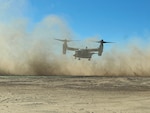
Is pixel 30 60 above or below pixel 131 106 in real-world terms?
above

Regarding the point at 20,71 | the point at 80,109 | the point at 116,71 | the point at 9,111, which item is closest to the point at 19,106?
the point at 9,111

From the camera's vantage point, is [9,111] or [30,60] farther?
[30,60]

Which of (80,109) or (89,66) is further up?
(89,66)

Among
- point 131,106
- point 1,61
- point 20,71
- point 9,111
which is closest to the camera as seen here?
point 9,111

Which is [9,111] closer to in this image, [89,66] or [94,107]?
[94,107]

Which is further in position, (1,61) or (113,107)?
(1,61)

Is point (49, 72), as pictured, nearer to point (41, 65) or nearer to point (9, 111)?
point (41, 65)

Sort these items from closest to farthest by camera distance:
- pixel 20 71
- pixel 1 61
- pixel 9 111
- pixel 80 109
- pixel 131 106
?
pixel 9 111, pixel 80 109, pixel 131 106, pixel 20 71, pixel 1 61

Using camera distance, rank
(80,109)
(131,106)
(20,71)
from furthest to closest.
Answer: (20,71), (131,106), (80,109)

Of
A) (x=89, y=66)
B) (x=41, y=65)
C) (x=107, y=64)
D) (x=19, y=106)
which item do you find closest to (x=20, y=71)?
(x=41, y=65)
